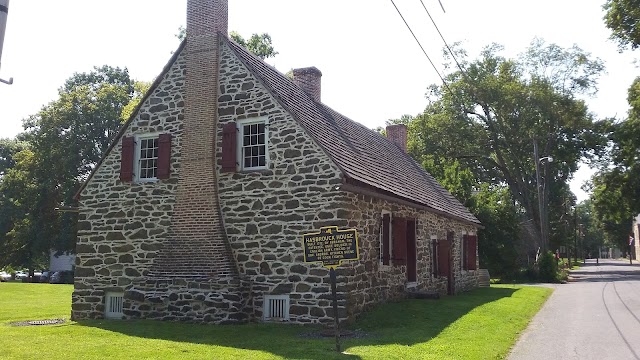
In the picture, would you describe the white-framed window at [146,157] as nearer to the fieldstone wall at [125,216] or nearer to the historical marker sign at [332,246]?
the fieldstone wall at [125,216]

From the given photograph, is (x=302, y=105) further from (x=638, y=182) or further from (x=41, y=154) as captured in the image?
(x=638, y=182)

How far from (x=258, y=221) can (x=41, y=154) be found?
106 ft

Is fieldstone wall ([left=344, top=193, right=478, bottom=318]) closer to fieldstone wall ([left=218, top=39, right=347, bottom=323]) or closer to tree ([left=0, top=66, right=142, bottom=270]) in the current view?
fieldstone wall ([left=218, top=39, right=347, bottom=323])

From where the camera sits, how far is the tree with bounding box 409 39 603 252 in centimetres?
3997

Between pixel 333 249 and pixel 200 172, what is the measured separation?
5365 mm

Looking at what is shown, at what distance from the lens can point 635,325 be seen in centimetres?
1252

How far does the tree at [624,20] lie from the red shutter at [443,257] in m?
13.6

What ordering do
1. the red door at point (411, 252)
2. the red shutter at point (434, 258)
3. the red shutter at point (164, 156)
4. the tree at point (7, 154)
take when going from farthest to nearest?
the tree at point (7, 154), the red shutter at point (434, 258), the red door at point (411, 252), the red shutter at point (164, 156)

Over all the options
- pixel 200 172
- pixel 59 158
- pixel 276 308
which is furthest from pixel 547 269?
pixel 59 158

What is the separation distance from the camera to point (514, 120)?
41844 millimetres

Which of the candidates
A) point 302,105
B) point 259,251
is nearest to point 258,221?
point 259,251

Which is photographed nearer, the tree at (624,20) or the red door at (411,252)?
the red door at (411,252)

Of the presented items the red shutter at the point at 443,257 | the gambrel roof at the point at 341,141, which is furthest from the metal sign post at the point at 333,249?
the red shutter at the point at 443,257

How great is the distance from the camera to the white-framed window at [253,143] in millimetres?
12906
